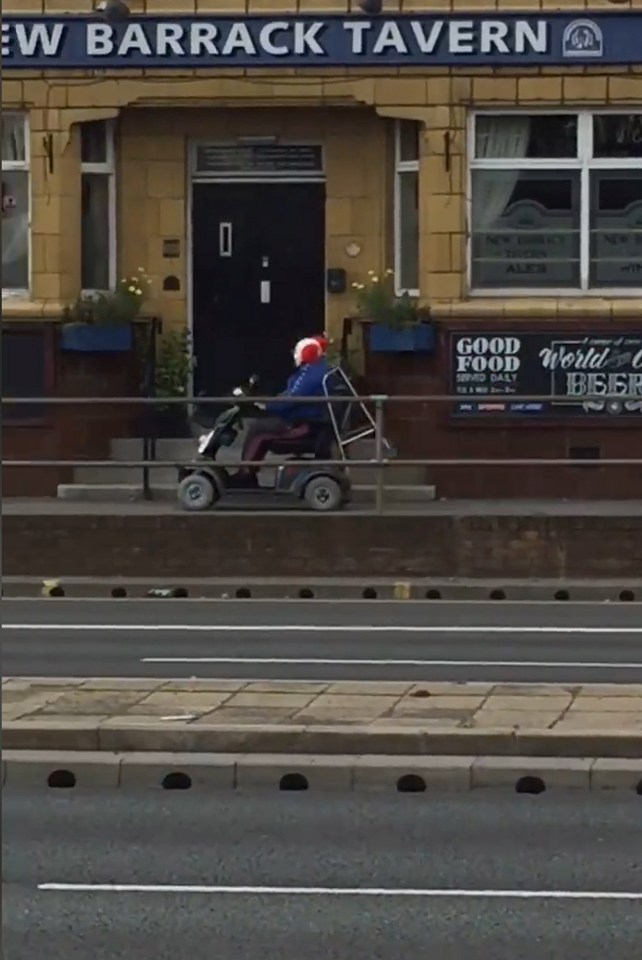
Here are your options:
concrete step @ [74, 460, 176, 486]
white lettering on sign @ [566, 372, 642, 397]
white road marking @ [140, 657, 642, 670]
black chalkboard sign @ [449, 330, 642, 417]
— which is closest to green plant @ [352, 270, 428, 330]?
black chalkboard sign @ [449, 330, 642, 417]

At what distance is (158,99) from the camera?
22.2 metres

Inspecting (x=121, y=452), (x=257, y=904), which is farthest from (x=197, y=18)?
(x=257, y=904)

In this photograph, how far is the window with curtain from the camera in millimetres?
22234

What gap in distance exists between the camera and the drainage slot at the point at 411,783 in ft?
31.3

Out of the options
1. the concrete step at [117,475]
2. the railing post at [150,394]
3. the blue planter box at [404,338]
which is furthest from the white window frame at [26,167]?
the blue planter box at [404,338]

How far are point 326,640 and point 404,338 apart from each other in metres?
7.35

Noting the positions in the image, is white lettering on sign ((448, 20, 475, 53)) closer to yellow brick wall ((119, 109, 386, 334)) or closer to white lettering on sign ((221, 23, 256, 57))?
yellow brick wall ((119, 109, 386, 334))

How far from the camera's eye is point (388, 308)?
852 inches

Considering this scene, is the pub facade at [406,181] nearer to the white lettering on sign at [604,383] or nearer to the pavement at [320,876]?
the white lettering on sign at [604,383]

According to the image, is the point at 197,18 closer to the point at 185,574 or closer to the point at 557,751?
the point at 185,574

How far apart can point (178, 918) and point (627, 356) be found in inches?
587

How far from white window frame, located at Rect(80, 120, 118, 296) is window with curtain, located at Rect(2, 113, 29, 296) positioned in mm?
614

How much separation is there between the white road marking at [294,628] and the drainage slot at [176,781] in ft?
19.0

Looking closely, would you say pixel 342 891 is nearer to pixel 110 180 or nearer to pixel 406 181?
pixel 406 181
